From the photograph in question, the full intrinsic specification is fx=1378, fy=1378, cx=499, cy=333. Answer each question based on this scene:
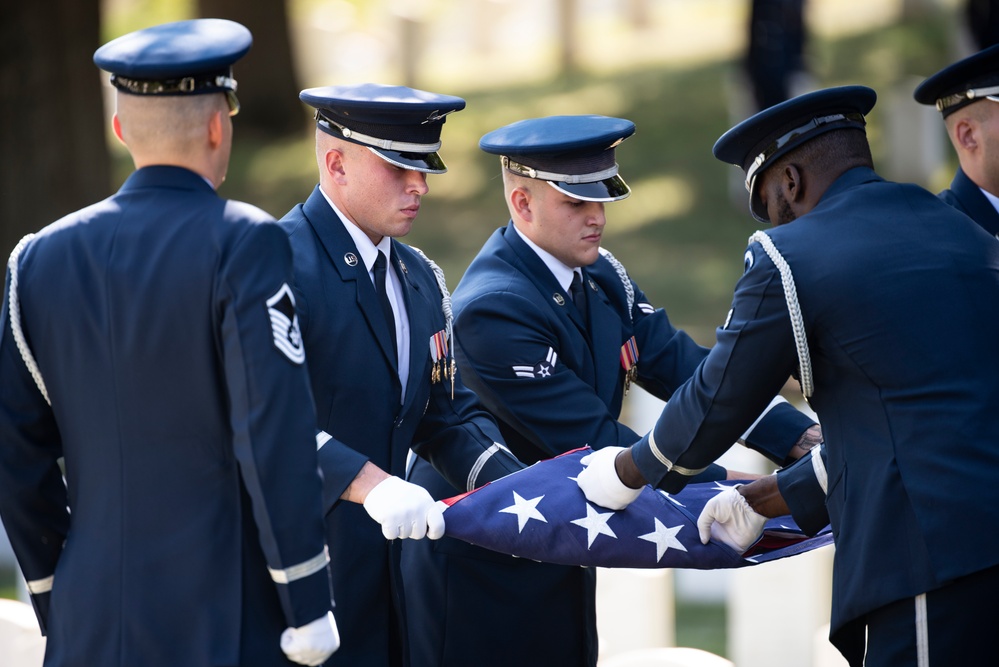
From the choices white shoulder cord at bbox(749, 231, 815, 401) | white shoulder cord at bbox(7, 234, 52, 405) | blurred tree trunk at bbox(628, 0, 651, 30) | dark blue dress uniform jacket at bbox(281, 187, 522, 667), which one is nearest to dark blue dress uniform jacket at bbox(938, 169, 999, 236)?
white shoulder cord at bbox(749, 231, 815, 401)

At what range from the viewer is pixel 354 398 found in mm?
3576

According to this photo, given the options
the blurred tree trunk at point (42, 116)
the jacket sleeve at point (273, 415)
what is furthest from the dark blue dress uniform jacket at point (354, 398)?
the blurred tree trunk at point (42, 116)

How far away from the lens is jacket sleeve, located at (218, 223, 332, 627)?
9.07 feet

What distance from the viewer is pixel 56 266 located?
114 inches

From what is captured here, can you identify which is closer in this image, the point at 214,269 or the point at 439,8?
the point at 214,269

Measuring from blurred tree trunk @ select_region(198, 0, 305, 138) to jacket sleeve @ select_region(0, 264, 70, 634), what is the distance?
1218cm

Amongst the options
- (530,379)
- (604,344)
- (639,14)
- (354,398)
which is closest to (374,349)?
(354,398)

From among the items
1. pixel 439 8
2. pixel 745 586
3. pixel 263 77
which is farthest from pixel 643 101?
pixel 745 586

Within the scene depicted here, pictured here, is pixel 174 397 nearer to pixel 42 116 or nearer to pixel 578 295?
pixel 578 295

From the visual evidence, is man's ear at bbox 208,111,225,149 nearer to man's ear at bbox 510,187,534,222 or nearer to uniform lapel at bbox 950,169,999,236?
man's ear at bbox 510,187,534,222

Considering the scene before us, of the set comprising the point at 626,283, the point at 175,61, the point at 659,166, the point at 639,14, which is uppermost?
the point at 175,61

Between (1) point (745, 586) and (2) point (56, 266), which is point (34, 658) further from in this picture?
(1) point (745, 586)

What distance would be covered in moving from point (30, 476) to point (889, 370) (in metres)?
1.89

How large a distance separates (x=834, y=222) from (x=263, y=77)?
516 inches
